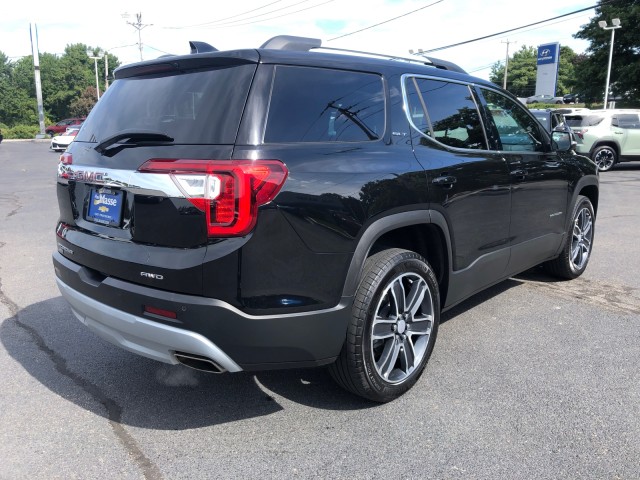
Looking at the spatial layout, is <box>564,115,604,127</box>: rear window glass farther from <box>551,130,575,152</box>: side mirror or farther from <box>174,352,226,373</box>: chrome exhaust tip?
<box>174,352,226,373</box>: chrome exhaust tip

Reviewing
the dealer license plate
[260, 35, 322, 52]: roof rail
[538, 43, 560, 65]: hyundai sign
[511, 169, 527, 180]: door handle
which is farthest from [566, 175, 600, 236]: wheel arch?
[538, 43, 560, 65]: hyundai sign

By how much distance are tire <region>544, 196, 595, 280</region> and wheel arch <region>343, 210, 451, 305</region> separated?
2.20 m

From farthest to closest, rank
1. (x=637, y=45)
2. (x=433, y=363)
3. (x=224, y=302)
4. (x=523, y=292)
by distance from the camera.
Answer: (x=637, y=45)
(x=523, y=292)
(x=433, y=363)
(x=224, y=302)

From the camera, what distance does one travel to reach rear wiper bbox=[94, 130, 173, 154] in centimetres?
270

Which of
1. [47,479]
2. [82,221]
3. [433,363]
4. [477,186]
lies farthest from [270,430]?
[477,186]

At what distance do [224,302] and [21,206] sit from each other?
32.2 ft

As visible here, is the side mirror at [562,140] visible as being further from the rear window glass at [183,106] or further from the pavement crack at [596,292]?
the rear window glass at [183,106]

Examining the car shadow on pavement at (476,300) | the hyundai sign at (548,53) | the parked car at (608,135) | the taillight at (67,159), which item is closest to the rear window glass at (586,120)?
the parked car at (608,135)

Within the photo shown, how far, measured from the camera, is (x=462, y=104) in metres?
3.89

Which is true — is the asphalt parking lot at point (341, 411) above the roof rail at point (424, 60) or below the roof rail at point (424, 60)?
below

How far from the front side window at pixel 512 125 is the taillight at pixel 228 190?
2.35 m

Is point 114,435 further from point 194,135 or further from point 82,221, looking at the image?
point 194,135

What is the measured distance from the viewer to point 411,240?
3443 millimetres

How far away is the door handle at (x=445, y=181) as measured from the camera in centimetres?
333
